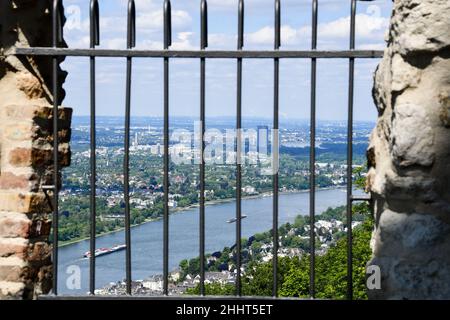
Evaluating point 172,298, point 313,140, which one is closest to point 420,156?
point 313,140

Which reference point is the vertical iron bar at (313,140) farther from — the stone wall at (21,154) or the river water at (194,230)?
the river water at (194,230)

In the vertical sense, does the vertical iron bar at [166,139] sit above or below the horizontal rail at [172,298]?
above

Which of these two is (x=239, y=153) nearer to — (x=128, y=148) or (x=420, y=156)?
(x=128, y=148)

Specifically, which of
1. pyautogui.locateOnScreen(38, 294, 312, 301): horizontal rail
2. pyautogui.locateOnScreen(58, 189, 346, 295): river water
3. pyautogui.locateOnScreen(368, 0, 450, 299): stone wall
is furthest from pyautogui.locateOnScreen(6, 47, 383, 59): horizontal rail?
pyautogui.locateOnScreen(58, 189, 346, 295): river water

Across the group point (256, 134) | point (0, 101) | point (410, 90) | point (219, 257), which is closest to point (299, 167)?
point (219, 257)
